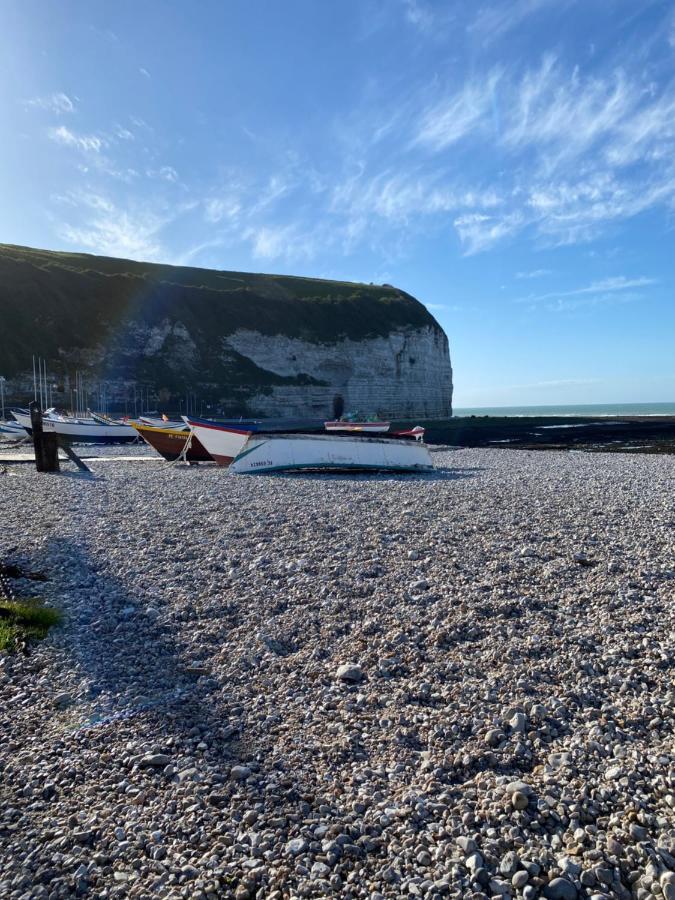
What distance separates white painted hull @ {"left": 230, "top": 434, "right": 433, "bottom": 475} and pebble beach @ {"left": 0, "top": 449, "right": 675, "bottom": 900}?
35.8 feet

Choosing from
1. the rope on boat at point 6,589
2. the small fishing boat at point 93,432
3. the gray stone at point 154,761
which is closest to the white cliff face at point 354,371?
the small fishing boat at point 93,432

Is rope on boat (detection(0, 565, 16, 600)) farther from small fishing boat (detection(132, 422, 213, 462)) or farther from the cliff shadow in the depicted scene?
small fishing boat (detection(132, 422, 213, 462))

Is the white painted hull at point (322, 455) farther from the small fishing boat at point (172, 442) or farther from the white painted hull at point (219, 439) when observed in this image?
the small fishing boat at point (172, 442)

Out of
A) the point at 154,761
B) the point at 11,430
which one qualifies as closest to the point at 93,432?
the point at 11,430

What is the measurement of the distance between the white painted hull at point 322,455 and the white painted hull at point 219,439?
1663mm

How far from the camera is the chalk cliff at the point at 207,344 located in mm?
63281

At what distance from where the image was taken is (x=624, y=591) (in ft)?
20.6

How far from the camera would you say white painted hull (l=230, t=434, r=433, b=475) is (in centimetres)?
1967

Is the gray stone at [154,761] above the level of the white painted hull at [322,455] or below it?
below

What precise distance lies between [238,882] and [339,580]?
4.29 metres

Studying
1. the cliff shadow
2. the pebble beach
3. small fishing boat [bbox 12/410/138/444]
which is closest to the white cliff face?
small fishing boat [bbox 12/410/138/444]

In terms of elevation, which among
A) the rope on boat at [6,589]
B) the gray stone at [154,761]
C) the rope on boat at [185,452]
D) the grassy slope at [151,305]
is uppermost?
the grassy slope at [151,305]

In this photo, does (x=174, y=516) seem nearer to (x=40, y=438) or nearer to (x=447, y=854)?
(x=447, y=854)

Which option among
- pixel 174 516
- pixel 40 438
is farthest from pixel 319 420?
pixel 174 516
